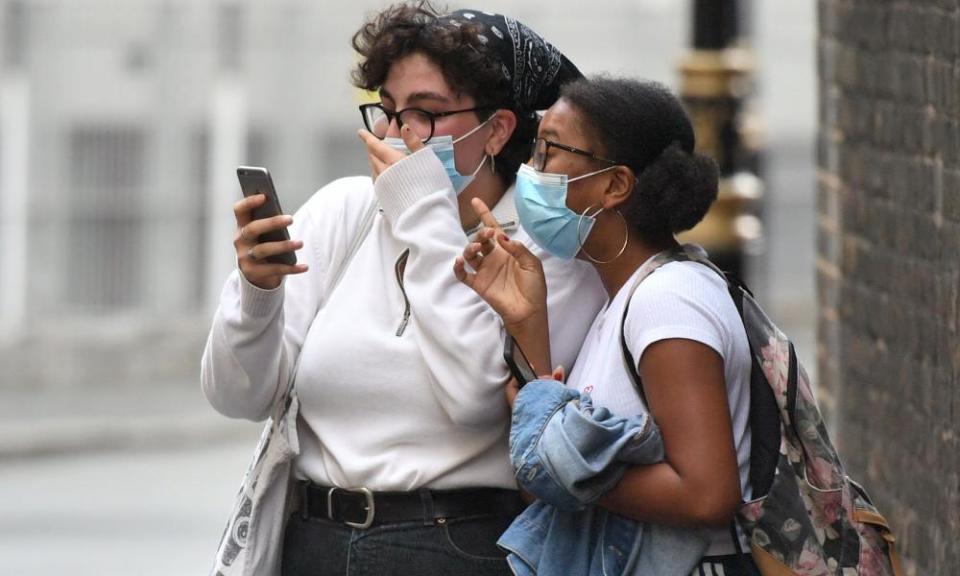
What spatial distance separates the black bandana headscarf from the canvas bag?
47 cm

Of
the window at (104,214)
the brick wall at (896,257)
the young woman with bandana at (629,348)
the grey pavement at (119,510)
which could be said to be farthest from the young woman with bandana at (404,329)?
the window at (104,214)

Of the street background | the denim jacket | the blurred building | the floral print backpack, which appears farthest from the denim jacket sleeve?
the blurred building

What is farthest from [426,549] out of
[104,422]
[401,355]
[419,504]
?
[104,422]

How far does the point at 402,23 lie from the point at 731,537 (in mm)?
1156

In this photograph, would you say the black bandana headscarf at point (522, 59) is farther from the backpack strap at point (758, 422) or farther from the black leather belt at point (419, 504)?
the black leather belt at point (419, 504)

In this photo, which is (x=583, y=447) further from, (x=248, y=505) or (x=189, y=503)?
(x=189, y=503)

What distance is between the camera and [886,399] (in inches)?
227

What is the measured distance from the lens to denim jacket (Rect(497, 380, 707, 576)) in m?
3.31

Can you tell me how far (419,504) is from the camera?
3.66 m

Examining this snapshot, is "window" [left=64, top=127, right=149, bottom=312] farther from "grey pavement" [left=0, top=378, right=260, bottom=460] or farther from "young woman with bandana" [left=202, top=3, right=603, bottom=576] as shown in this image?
"young woman with bandana" [left=202, top=3, right=603, bottom=576]

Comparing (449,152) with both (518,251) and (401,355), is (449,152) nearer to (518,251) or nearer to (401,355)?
(518,251)

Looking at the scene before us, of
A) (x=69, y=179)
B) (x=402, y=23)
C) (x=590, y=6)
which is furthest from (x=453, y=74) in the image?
(x=590, y=6)

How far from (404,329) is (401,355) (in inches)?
2.3

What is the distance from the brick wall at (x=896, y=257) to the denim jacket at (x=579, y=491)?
1586mm
